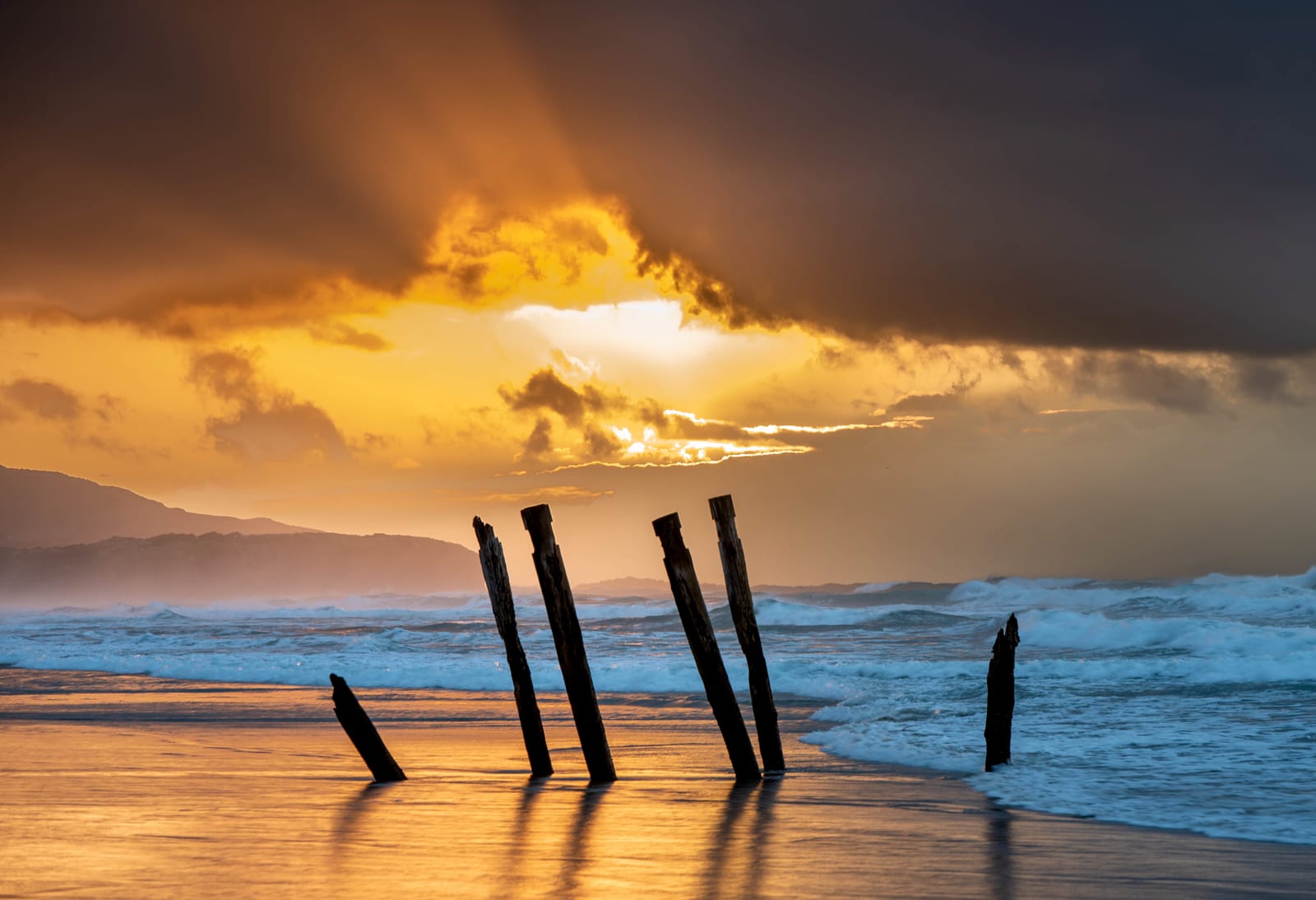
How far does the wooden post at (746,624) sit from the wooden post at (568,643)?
4.82ft

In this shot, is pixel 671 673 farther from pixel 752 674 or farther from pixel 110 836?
pixel 110 836

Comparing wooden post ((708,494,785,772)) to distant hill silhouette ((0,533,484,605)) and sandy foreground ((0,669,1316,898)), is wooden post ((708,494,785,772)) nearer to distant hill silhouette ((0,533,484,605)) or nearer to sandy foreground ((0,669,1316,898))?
sandy foreground ((0,669,1316,898))

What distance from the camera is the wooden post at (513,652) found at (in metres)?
11.1

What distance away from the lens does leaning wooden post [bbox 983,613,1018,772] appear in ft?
35.1

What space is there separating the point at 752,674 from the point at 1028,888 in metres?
4.79

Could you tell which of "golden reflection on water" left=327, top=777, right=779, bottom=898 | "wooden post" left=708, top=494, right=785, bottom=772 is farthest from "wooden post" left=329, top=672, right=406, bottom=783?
"wooden post" left=708, top=494, right=785, bottom=772

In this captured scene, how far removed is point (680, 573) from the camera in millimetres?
10523

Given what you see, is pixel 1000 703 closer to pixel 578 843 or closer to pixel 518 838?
pixel 578 843

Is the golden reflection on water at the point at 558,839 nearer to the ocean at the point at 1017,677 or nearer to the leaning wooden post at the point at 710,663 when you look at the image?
the leaning wooden post at the point at 710,663

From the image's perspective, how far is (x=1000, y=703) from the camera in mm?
10922

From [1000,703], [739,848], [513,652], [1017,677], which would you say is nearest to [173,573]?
[1017,677]

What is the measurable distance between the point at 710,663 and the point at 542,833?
304 cm

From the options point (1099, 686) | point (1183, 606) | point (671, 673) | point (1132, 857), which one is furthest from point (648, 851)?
point (1183, 606)

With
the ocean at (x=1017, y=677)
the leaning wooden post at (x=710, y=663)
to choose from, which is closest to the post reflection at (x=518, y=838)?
the leaning wooden post at (x=710, y=663)
